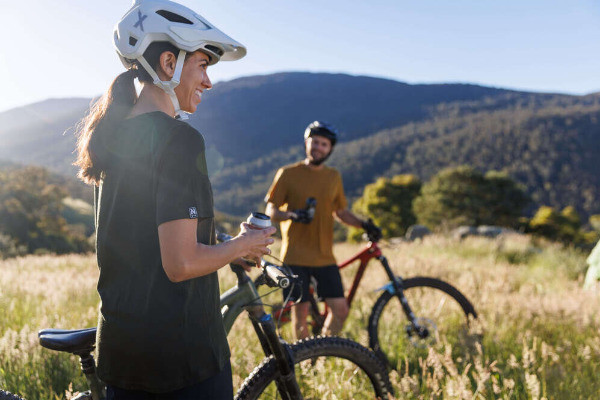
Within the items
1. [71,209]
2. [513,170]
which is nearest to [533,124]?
[513,170]

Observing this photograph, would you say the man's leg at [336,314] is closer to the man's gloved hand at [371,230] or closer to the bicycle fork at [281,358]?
the man's gloved hand at [371,230]

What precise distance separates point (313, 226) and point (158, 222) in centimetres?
308

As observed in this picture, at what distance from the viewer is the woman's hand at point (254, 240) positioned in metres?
1.66

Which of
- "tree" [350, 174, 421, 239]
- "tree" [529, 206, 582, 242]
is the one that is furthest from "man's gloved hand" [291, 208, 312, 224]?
"tree" [529, 206, 582, 242]

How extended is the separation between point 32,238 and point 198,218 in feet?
87.5

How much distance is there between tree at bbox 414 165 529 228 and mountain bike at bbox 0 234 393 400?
50503 millimetres

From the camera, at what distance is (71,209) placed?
4281cm

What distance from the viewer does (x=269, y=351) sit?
2371 mm

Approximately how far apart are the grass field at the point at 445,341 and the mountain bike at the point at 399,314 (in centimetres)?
8

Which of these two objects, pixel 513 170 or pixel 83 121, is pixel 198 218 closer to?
pixel 83 121

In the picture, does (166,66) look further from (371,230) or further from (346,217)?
(346,217)

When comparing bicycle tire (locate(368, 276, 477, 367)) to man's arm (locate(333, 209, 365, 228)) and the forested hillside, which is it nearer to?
man's arm (locate(333, 209, 365, 228))

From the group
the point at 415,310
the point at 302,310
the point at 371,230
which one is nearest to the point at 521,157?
the point at 415,310

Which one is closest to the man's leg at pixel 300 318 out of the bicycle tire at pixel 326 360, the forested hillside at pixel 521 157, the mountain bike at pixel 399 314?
the mountain bike at pixel 399 314
